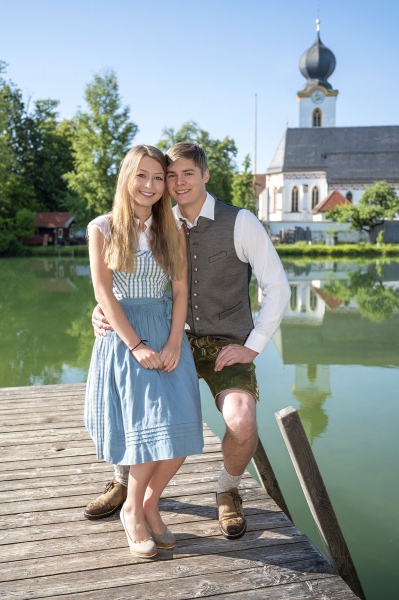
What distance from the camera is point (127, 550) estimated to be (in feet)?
8.55

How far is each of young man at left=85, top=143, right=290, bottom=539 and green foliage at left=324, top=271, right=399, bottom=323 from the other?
10.1 metres

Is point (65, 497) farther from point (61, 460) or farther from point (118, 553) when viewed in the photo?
point (118, 553)

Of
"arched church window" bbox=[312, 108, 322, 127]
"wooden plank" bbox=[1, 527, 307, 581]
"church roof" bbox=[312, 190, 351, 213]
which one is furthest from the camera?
"arched church window" bbox=[312, 108, 322, 127]

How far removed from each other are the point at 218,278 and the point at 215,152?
4275 cm

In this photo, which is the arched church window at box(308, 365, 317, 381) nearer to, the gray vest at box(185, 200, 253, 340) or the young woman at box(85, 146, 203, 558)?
the gray vest at box(185, 200, 253, 340)

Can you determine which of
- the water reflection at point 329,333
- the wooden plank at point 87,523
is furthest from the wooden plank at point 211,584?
the water reflection at point 329,333

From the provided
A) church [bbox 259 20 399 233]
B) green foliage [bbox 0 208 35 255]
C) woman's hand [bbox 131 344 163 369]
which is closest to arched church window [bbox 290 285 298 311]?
woman's hand [bbox 131 344 163 369]

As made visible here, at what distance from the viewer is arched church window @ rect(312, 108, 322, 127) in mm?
60750

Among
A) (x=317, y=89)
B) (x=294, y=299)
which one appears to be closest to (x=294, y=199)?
(x=317, y=89)

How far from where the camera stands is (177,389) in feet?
8.91

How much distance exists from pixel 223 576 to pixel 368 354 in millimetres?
7301

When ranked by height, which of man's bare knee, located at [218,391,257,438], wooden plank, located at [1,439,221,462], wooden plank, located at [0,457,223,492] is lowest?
wooden plank, located at [0,457,223,492]

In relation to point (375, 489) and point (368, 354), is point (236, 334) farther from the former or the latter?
point (368, 354)

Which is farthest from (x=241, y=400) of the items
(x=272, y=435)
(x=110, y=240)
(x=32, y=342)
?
(x=32, y=342)
